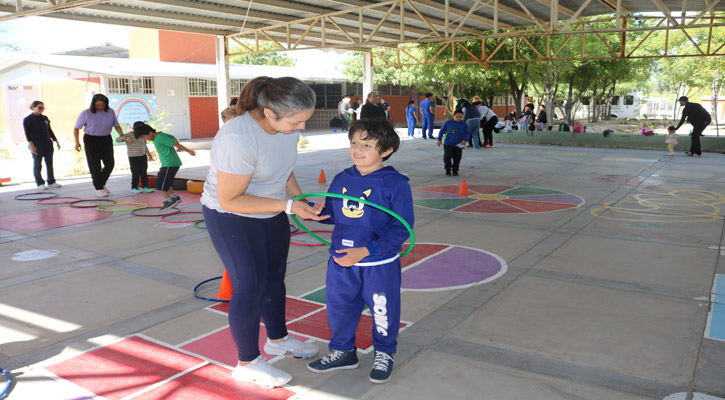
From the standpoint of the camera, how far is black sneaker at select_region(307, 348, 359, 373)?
12.0 ft

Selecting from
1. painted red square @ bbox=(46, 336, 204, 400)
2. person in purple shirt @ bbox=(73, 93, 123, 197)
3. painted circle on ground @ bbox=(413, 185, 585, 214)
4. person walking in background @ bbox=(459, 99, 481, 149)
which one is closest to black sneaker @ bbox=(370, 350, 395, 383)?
painted red square @ bbox=(46, 336, 204, 400)

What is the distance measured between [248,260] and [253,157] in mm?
583

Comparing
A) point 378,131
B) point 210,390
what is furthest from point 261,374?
point 378,131

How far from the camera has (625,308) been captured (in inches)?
190

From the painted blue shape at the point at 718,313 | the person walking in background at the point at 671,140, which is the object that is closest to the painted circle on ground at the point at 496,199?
the painted blue shape at the point at 718,313

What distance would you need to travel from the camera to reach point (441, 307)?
4.89 m

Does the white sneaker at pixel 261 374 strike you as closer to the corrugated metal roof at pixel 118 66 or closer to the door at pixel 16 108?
the corrugated metal roof at pixel 118 66

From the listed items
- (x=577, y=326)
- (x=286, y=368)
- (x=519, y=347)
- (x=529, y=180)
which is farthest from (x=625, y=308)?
(x=529, y=180)

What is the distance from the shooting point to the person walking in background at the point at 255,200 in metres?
3.07

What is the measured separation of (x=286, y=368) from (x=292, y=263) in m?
2.58

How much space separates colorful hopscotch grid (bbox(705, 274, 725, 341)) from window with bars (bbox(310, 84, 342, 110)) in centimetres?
3596

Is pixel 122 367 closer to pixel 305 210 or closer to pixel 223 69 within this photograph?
pixel 305 210

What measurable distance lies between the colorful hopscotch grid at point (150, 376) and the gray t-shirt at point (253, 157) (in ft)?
3.55

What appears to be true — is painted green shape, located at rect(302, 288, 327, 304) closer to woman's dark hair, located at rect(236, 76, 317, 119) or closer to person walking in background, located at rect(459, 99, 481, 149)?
woman's dark hair, located at rect(236, 76, 317, 119)
